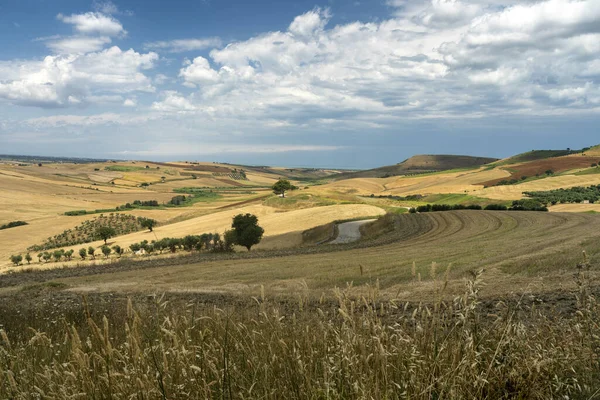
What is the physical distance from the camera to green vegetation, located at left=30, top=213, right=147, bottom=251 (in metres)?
83.8

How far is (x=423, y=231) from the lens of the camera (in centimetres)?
5372

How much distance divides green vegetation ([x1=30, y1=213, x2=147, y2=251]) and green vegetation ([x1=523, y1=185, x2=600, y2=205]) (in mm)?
78523

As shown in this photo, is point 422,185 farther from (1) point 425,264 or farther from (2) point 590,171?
(1) point 425,264

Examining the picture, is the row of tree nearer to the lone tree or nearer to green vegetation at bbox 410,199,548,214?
the lone tree

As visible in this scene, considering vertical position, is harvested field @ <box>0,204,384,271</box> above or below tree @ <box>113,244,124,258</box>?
above

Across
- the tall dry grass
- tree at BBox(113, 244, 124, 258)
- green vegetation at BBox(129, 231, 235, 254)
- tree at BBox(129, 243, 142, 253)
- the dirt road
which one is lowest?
tree at BBox(113, 244, 124, 258)

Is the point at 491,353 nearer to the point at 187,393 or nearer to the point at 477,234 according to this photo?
the point at 187,393

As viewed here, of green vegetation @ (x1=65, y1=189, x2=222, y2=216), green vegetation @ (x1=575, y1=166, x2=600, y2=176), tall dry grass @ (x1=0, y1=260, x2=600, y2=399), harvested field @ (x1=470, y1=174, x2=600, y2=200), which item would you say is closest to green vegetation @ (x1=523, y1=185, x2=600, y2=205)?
harvested field @ (x1=470, y1=174, x2=600, y2=200)

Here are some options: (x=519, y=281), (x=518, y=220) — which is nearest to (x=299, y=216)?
(x=518, y=220)

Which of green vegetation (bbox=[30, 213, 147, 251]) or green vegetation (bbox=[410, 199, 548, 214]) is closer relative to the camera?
green vegetation (bbox=[410, 199, 548, 214])

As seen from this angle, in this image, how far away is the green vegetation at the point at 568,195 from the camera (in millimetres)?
73312

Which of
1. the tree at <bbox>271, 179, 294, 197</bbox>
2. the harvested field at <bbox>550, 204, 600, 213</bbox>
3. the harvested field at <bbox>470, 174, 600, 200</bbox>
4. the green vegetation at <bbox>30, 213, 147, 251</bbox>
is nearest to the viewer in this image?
the harvested field at <bbox>550, 204, 600, 213</bbox>

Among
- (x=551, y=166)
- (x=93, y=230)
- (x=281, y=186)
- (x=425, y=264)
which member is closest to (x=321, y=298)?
(x=425, y=264)

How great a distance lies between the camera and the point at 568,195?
7806 centimetres
